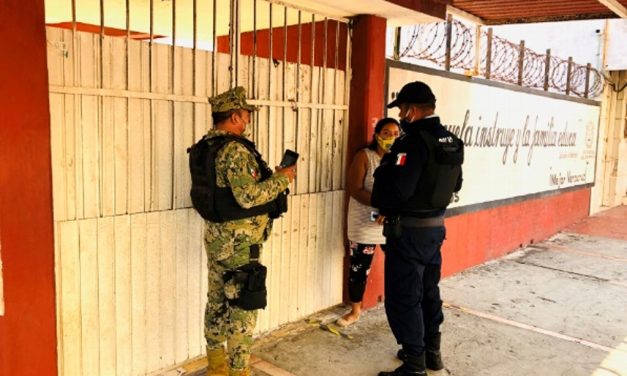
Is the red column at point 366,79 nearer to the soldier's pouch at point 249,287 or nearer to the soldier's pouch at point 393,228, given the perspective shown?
the soldier's pouch at point 393,228

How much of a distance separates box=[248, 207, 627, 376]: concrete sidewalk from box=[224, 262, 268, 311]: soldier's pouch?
723 millimetres

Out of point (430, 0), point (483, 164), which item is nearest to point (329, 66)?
point (430, 0)

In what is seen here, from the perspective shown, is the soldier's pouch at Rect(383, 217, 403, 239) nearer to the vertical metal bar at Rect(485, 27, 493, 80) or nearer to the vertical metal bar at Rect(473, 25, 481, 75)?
the vertical metal bar at Rect(473, 25, 481, 75)

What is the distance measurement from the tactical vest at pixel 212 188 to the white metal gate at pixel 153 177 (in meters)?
0.37

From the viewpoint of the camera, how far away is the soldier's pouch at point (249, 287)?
2848 mm

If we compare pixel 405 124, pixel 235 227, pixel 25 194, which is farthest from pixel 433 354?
pixel 25 194

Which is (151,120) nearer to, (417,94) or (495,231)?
(417,94)

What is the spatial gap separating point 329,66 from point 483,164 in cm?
250

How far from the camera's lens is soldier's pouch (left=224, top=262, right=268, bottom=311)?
2.85m

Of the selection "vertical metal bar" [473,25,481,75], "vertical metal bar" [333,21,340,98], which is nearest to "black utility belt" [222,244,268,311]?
"vertical metal bar" [333,21,340,98]

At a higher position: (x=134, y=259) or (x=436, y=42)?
(x=436, y=42)

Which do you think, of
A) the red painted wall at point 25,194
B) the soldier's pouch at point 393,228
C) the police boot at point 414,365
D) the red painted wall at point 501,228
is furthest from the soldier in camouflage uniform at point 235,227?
the red painted wall at point 501,228

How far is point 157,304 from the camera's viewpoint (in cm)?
319

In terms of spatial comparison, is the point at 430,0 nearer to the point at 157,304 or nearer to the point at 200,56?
the point at 200,56
